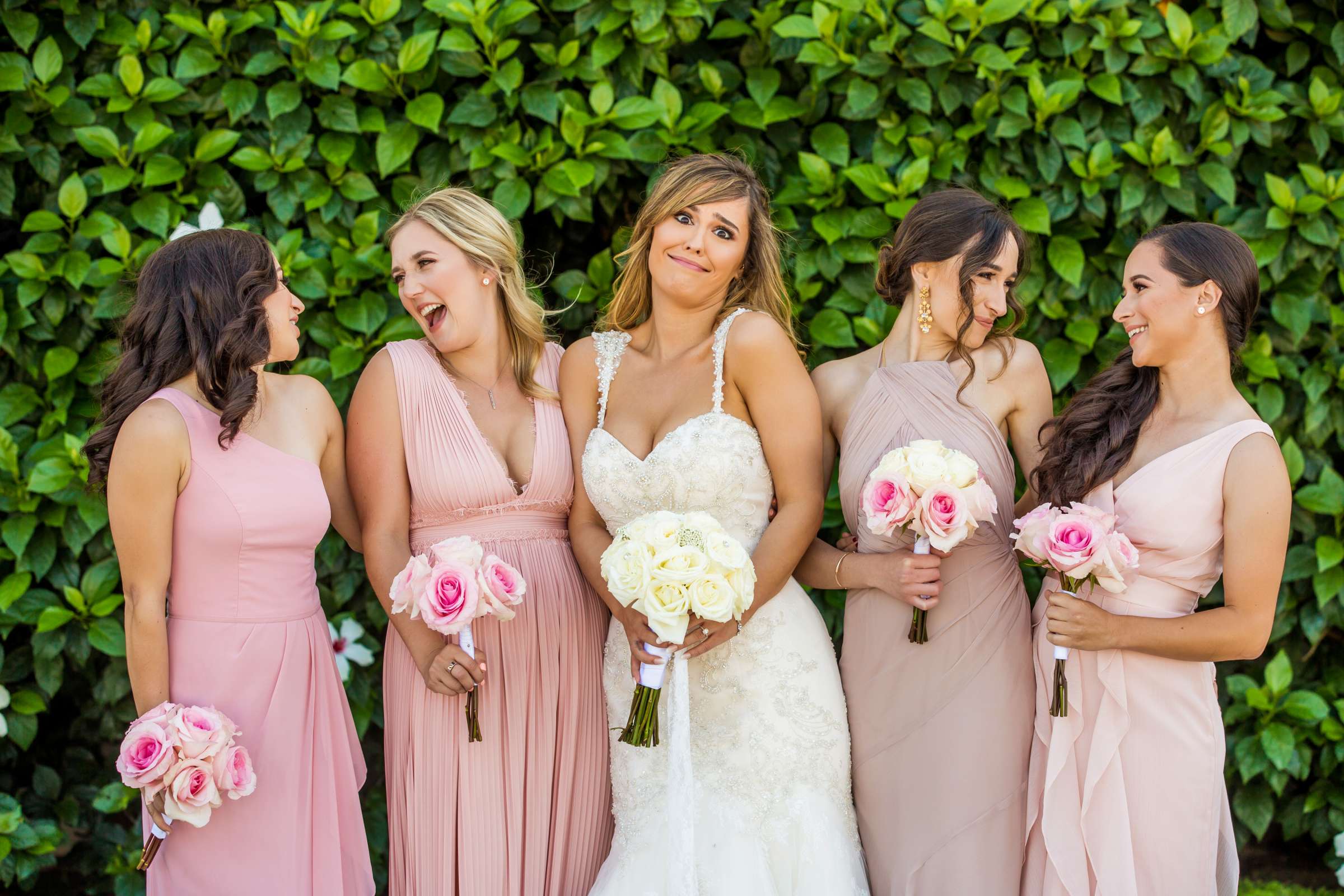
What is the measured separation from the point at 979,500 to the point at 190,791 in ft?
7.09

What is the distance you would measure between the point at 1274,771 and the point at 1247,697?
30 centimetres

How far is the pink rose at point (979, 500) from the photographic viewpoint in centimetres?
312

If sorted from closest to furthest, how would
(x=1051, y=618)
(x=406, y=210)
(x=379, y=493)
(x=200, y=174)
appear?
(x=1051, y=618) < (x=379, y=493) < (x=406, y=210) < (x=200, y=174)

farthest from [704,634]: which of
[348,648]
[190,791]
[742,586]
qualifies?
[348,648]

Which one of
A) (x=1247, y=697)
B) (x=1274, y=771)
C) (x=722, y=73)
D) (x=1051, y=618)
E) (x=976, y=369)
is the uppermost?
(x=722, y=73)

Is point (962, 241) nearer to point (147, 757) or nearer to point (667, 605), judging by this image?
point (667, 605)

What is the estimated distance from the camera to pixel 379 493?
3.59m

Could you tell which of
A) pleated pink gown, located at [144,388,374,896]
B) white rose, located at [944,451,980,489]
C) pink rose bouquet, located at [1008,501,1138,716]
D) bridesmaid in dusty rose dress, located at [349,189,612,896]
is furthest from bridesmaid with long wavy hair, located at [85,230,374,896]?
pink rose bouquet, located at [1008,501,1138,716]

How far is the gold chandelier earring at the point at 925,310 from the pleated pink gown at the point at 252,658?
1908mm

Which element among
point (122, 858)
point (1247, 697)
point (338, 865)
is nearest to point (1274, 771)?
point (1247, 697)

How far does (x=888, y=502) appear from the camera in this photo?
10.4ft

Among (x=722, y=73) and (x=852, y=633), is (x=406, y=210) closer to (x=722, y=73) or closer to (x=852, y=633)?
(x=722, y=73)

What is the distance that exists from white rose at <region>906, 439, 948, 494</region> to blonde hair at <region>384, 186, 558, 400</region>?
1301mm

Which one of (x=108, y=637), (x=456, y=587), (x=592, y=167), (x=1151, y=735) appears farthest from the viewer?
(x=592, y=167)
